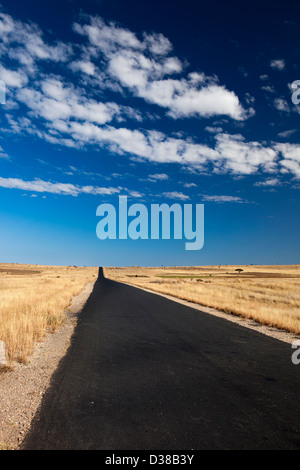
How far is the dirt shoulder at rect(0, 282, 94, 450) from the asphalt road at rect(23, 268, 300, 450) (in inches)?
7.6

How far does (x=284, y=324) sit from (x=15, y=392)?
11481mm

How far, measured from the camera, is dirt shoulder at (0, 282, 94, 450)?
13.7 ft

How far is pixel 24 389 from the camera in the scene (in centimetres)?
575

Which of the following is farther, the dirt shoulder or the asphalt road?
the dirt shoulder

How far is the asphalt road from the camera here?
3.95 m

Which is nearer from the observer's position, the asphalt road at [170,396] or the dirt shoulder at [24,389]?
the asphalt road at [170,396]

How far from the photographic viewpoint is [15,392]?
18.4 ft

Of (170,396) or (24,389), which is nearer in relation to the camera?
(170,396)

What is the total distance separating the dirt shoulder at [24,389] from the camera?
13.7ft

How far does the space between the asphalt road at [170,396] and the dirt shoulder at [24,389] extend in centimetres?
19

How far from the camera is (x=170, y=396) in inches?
213

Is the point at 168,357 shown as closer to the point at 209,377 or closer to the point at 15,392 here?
the point at 209,377

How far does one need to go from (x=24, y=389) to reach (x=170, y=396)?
2949mm
